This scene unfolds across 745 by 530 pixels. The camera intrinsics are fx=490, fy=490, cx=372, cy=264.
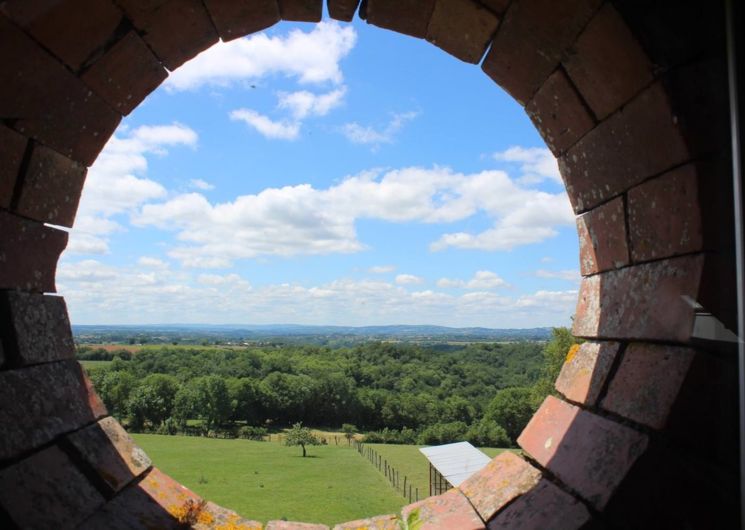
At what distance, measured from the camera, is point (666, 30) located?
1.97 m

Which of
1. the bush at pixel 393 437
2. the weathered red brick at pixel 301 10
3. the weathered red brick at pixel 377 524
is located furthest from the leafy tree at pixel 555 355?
the bush at pixel 393 437

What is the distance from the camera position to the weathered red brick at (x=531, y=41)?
2265mm

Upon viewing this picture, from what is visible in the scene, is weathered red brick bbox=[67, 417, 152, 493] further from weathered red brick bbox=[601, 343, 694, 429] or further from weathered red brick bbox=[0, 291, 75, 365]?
weathered red brick bbox=[601, 343, 694, 429]

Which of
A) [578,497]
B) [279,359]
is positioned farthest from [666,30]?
[279,359]

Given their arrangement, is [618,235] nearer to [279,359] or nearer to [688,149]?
[688,149]

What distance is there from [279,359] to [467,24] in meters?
60.1

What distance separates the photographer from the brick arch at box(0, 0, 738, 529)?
5.94ft

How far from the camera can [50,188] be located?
2584 millimetres

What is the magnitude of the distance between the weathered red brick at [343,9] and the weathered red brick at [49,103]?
1.39 m

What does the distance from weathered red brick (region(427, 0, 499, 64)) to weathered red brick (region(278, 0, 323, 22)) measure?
0.66 m

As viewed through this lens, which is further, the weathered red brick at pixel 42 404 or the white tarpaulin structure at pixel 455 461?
the white tarpaulin structure at pixel 455 461

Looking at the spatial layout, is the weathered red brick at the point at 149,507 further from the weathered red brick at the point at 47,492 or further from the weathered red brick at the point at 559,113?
the weathered red brick at the point at 559,113

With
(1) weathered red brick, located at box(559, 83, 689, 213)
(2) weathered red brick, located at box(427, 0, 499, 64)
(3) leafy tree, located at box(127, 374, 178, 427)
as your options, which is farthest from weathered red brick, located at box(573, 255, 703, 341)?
(3) leafy tree, located at box(127, 374, 178, 427)

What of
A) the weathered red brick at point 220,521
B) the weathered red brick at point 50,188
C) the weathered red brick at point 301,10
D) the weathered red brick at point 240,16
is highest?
the weathered red brick at point 301,10
